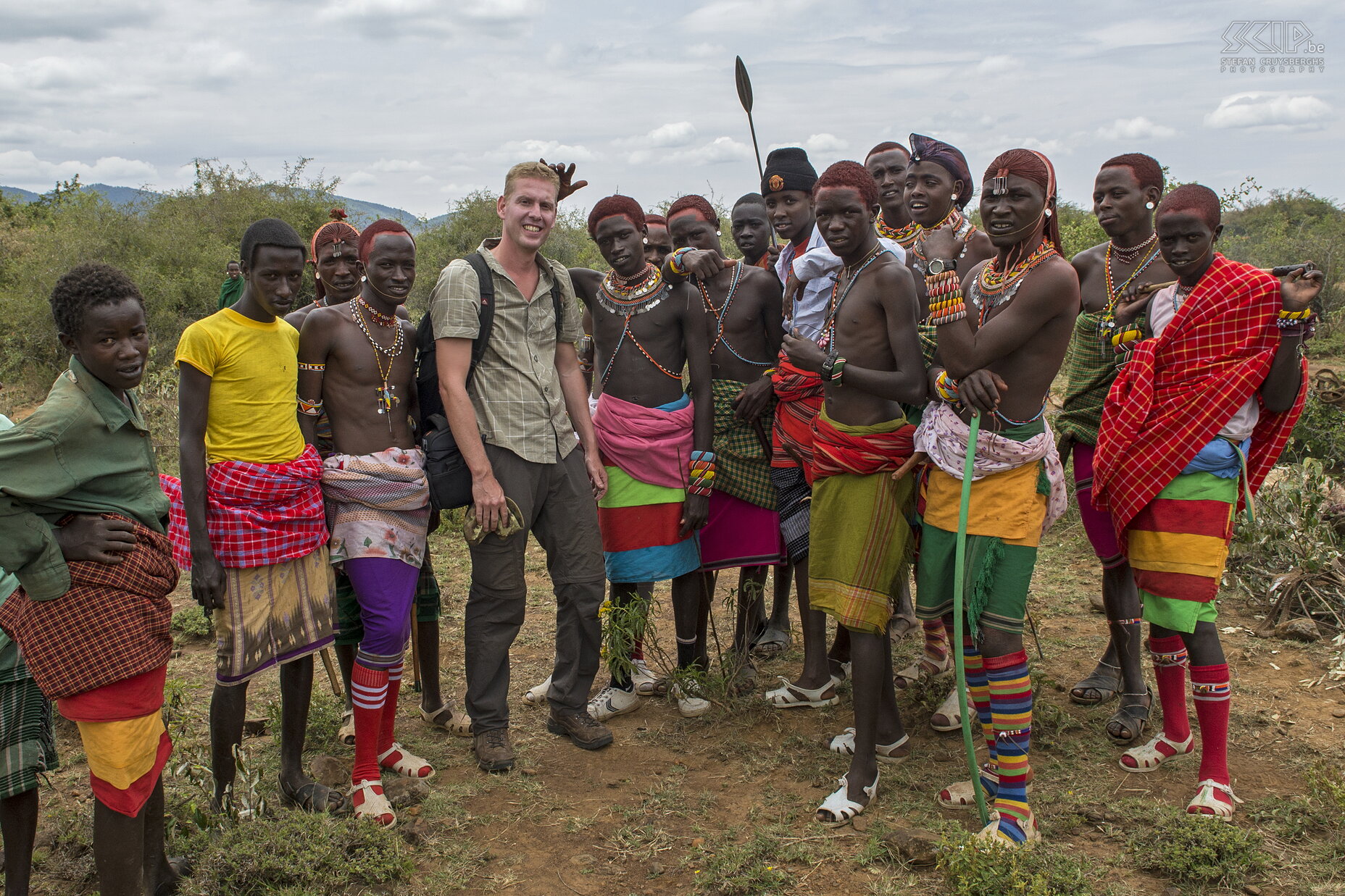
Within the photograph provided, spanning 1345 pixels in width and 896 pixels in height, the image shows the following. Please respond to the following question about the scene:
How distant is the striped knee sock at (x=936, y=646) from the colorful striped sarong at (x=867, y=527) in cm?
121

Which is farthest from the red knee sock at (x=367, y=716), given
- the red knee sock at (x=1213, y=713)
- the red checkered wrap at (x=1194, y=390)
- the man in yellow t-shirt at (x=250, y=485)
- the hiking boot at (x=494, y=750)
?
the red knee sock at (x=1213, y=713)

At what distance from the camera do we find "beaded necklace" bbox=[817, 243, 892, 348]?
3367 millimetres

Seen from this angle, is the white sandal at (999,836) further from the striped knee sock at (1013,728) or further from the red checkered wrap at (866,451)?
the red checkered wrap at (866,451)

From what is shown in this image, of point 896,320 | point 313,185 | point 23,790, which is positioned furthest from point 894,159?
point 313,185

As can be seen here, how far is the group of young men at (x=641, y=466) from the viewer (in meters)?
2.54

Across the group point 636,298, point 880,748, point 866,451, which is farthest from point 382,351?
point 880,748

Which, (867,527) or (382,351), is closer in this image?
(867,527)

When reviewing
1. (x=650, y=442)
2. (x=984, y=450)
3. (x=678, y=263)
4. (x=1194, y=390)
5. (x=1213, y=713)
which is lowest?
(x=1213, y=713)

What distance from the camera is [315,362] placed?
3.34m

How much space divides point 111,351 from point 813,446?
235 centimetres

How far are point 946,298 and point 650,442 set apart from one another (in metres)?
1.55

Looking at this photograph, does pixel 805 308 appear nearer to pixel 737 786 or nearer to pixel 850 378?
pixel 850 378

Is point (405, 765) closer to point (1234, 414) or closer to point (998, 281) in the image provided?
point (998, 281)

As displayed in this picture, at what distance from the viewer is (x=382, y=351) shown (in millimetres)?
3451
